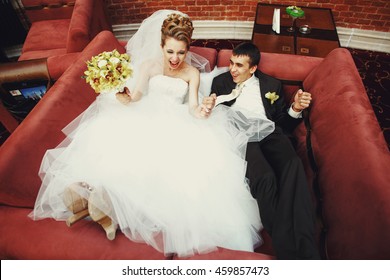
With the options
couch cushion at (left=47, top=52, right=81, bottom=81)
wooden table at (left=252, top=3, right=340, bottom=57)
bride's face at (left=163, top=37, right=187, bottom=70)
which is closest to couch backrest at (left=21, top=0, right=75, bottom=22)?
couch cushion at (left=47, top=52, right=81, bottom=81)

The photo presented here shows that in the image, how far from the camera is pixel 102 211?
1530mm

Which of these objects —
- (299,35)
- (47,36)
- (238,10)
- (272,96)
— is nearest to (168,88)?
(272,96)

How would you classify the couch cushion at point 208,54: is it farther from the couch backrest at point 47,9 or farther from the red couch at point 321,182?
the couch backrest at point 47,9

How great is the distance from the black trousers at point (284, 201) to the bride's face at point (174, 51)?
93cm

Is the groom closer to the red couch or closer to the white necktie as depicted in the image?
the white necktie

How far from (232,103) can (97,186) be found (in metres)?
1.32

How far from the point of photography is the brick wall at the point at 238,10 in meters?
3.91

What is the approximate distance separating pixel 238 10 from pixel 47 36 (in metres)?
2.79

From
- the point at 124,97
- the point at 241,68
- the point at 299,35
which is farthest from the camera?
the point at 299,35

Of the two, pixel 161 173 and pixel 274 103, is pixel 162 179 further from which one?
pixel 274 103

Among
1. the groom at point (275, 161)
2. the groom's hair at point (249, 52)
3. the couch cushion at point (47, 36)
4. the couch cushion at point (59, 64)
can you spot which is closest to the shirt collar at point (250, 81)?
the groom at point (275, 161)

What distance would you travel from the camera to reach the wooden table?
10.1 feet
